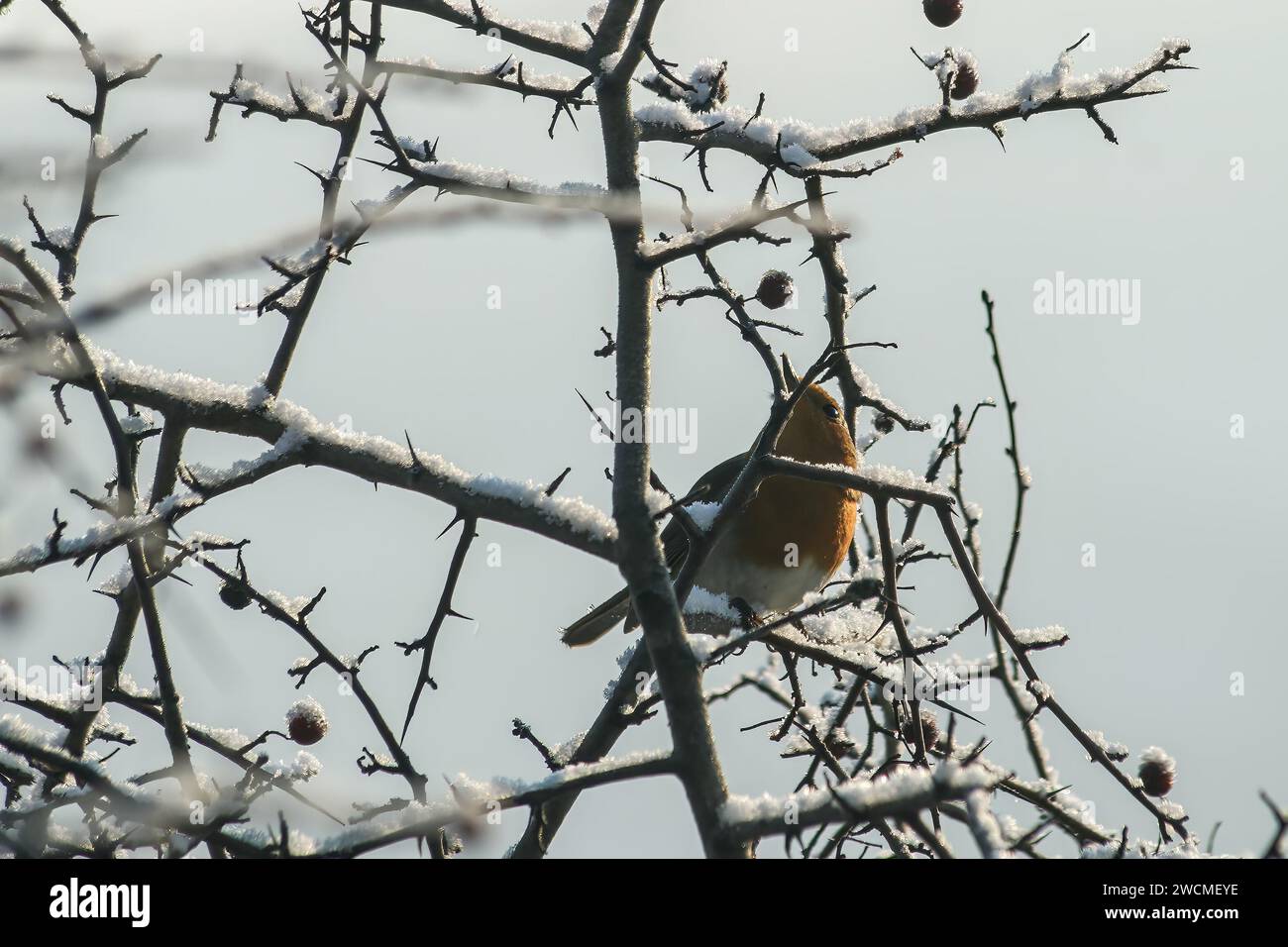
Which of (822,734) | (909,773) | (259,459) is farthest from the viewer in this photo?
(822,734)

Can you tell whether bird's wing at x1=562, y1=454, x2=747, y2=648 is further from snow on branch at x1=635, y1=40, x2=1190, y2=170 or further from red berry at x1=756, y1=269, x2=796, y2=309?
snow on branch at x1=635, y1=40, x2=1190, y2=170

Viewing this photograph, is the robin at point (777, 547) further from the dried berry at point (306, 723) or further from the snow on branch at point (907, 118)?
the snow on branch at point (907, 118)

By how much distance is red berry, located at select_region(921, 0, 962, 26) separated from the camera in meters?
4.00

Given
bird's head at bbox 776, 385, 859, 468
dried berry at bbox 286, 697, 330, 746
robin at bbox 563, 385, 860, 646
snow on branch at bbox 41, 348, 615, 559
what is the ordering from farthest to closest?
bird's head at bbox 776, 385, 859, 468, robin at bbox 563, 385, 860, 646, dried berry at bbox 286, 697, 330, 746, snow on branch at bbox 41, 348, 615, 559

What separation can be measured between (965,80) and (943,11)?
0.33 meters

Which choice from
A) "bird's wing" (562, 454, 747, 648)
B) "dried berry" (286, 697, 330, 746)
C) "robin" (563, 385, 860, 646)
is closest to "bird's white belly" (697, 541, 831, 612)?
"robin" (563, 385, 860, 646)

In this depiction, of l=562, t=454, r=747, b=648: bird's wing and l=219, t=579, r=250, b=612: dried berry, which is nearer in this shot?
l=219, t=579, r=250, b=612: dried berry

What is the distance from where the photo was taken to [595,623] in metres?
5.00

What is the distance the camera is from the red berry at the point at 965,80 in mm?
3766

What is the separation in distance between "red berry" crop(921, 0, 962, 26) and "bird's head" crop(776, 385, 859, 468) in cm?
173
